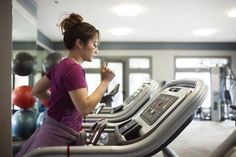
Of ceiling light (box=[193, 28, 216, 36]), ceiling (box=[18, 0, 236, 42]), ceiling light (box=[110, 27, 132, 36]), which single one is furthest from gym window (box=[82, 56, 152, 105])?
ceiling light (box=[193, 28, 216, 36])

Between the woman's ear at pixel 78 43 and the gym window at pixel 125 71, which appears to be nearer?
the woman's ear at pixel 78 43

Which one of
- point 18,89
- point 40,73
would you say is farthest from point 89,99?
point 40,73

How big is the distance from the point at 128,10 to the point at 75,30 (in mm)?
4677

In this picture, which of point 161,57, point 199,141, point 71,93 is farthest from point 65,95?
point 161,57

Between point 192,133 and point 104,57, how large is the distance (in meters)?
4.66

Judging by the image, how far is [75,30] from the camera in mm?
1437

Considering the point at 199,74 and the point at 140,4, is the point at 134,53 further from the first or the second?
the point at 140,4

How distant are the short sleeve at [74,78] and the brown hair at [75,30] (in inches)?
7.2

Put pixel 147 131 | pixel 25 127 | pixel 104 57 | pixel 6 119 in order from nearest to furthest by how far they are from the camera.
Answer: pixel 147 131, pixel 6 119, pixel 25 127, pixel 104 57

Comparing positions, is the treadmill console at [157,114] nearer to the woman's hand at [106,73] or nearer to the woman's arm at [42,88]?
the woman's hand at [106,73]

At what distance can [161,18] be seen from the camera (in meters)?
6.66

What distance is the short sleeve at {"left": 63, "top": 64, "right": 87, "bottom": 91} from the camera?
124 cm

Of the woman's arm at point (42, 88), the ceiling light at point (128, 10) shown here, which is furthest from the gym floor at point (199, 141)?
the woman's arm at point (42, 88)

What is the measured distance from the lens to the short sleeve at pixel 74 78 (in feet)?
4.07
